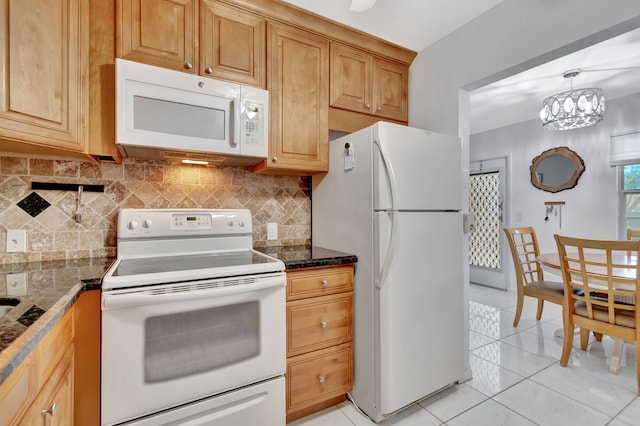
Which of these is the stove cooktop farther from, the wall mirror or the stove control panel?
the wall mirror

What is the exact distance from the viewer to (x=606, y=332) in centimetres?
206

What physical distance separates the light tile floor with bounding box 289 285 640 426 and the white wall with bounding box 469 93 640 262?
1.59 meters

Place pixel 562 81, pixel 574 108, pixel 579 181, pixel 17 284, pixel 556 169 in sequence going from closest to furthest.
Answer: pixel 17 284 < pixel 574 108 < pixel 562 81 < pixel 579 181 < pixel 556 169

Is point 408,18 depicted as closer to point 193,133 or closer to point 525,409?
point 193,133

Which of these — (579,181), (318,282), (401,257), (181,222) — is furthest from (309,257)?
(579,181)

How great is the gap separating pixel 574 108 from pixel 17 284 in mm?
3942

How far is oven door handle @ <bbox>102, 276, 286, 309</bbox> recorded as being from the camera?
1145 mm

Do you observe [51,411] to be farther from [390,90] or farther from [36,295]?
[390,90]

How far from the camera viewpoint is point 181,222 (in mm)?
1733

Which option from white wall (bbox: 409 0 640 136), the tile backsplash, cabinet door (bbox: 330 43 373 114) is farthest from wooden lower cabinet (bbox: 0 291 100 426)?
white wall (bbox: 409 0 640 136)

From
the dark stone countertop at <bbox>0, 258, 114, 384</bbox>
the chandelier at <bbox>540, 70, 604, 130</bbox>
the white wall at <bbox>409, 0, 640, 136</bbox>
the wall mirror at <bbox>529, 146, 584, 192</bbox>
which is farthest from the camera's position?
the wall mirror at <bbox>529, 146, 584, 192</bbox>

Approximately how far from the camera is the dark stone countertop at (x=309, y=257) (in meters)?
1.65

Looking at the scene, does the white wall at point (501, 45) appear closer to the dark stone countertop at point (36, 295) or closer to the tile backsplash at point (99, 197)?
the tile backsplash at point (99, 197)

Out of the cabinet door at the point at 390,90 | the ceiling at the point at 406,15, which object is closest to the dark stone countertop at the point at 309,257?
the cabinet door at the point at 390,90
